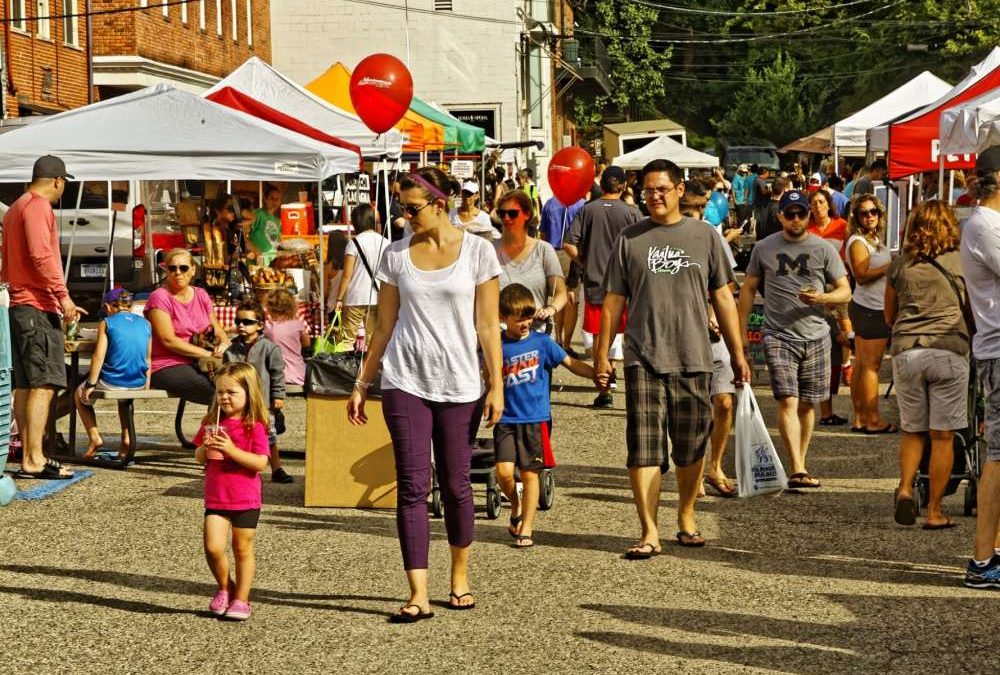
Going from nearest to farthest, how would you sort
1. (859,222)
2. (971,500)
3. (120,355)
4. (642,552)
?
(642,552)
(971,500)
(120,355)
(859,222)

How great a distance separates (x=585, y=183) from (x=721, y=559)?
→ 35.8 ft

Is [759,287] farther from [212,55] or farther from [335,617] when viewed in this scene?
[212,55]

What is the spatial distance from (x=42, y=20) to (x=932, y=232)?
2615cm

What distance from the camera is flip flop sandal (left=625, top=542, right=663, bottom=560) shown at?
27.3 feet

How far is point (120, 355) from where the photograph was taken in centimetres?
1140

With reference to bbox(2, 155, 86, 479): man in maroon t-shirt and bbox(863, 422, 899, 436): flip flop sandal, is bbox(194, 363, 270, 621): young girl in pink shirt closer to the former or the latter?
bbox(2, 155, 86, 479): man in maroon t-shirt

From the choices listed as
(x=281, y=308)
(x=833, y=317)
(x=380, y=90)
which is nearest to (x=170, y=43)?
(x=380, y=90)

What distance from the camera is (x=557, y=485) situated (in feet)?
35.1

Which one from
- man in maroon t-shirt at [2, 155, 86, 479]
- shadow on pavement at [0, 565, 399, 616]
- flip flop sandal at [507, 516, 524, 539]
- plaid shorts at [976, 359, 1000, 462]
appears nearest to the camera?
shadow on pavement at [0, 565, 399, 616]

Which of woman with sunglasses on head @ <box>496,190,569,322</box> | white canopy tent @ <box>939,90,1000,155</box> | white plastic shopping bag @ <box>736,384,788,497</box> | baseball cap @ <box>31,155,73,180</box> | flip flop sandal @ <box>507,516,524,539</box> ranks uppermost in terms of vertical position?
white canopy tent @ <box>939,90,1000,155</box>

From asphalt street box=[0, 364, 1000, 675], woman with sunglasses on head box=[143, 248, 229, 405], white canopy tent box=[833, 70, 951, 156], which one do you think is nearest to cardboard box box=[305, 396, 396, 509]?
asphalt street box=[0, 364, 1000, 675]

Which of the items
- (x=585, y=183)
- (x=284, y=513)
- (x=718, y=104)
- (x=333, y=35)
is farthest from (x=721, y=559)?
(x=718, y=104)

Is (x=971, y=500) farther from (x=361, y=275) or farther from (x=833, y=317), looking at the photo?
(x=361, y=275)

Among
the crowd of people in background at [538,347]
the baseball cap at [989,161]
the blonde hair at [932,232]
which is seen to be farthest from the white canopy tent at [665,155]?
the baseball cap at [989,161]
